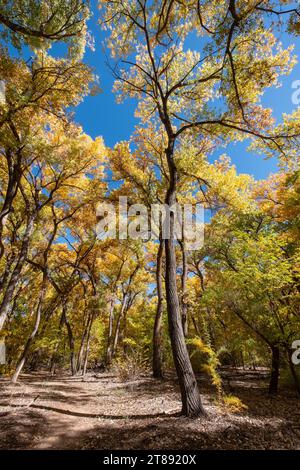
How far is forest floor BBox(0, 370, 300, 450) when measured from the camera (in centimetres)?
365

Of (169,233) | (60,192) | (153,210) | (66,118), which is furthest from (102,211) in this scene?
(169,233)

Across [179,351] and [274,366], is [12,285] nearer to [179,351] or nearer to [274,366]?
[179,351]

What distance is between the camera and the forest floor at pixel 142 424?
12.0 ft

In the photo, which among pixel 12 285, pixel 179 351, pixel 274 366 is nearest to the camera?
pixel 179 351

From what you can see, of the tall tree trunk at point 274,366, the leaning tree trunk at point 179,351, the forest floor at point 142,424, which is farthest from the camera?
the tall tree trunk at point 274,366

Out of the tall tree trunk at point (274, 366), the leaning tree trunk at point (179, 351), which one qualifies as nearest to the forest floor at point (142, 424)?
the leaning tree trunk at point (179, 351)

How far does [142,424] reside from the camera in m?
4.53

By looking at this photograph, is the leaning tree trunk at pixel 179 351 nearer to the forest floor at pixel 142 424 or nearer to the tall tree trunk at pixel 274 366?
the forest floor at pixel 142 424

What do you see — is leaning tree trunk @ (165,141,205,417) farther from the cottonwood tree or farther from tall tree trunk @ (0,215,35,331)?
→ tall tree trunk @ (0,215,35,331)

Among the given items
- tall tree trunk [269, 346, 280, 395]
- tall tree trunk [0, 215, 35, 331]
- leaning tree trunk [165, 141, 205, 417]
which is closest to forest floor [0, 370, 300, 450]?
leaning tree trunk [165, 141, 205, 417]

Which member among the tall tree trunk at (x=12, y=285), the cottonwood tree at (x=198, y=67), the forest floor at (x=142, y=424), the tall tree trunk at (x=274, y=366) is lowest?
the forest floor at (x=142, y=424)

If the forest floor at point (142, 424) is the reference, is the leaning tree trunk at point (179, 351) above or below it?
above

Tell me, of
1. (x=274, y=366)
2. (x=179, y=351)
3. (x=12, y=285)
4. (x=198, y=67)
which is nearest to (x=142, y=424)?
(x=179, y=351)

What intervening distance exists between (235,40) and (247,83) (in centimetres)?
97
